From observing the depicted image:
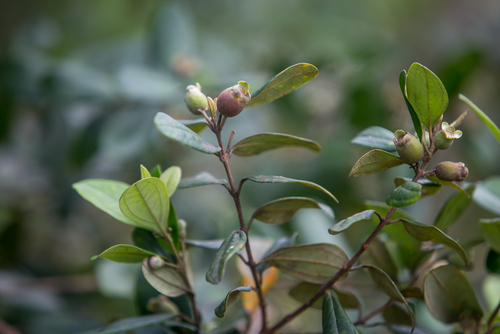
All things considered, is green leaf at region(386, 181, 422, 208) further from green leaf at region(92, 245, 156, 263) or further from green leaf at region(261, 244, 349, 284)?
green leaf at region(92, 245, 156, 263)

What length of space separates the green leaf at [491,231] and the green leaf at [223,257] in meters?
0.28

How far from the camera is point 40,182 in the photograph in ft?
3.90

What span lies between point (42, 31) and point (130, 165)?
588 millimetres

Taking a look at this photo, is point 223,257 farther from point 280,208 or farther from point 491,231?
point 491,231

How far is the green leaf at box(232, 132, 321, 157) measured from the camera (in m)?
0.40

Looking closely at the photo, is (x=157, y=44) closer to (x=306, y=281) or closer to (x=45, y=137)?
(x=45, y=137)

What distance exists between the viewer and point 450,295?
43 centimetres

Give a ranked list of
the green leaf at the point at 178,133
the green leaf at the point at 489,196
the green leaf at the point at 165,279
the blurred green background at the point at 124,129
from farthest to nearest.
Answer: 1. the blurred green background at the point at 124,129
2. the green leaf at the point at 489,196
3. the green leaf at the point at 165,279
4. the green leaf at the point at 178,133

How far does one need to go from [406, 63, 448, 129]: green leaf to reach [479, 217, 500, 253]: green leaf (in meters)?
0.14

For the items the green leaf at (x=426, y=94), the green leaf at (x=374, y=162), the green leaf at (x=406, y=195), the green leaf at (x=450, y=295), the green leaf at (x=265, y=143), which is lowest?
the green leaf at (x=450, y=295)

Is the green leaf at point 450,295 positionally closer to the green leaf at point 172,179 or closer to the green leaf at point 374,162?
the green leaf at point 374,162

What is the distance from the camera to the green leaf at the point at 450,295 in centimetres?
42

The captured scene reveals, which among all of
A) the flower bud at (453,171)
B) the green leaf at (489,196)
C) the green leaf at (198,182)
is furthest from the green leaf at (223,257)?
the green leaf at (489,196)

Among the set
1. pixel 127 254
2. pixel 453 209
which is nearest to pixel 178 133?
pixel 127 254
